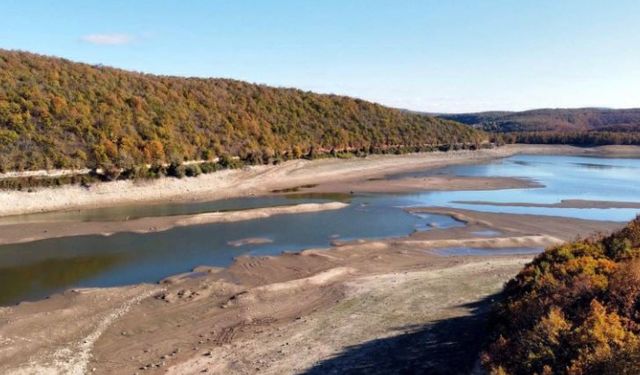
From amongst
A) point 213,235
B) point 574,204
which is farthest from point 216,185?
point 574,204

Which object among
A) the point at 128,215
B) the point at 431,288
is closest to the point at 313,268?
the point at 431,288

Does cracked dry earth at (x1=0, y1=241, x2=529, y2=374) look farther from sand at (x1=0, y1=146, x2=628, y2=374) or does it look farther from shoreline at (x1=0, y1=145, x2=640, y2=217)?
shoreline at (x1=0, y1=145, x2=640, y2=217)

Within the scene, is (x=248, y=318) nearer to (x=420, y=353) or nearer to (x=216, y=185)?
(x=420, y=353)

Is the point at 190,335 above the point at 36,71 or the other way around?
the other way around

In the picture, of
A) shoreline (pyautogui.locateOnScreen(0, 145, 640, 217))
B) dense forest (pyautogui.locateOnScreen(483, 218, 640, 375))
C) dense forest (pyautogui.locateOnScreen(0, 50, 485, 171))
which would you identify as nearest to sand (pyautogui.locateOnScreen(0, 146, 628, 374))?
dense forest (pyautogui.locateOnScreen(483, 218, 640, 375))

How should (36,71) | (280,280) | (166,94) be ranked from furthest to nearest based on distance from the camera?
(166,94) < (36,71) < (280,280)

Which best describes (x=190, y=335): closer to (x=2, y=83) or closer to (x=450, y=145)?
(x=2, y=83)

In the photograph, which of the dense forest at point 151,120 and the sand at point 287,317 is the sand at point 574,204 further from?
the dense forest at point 151,120
